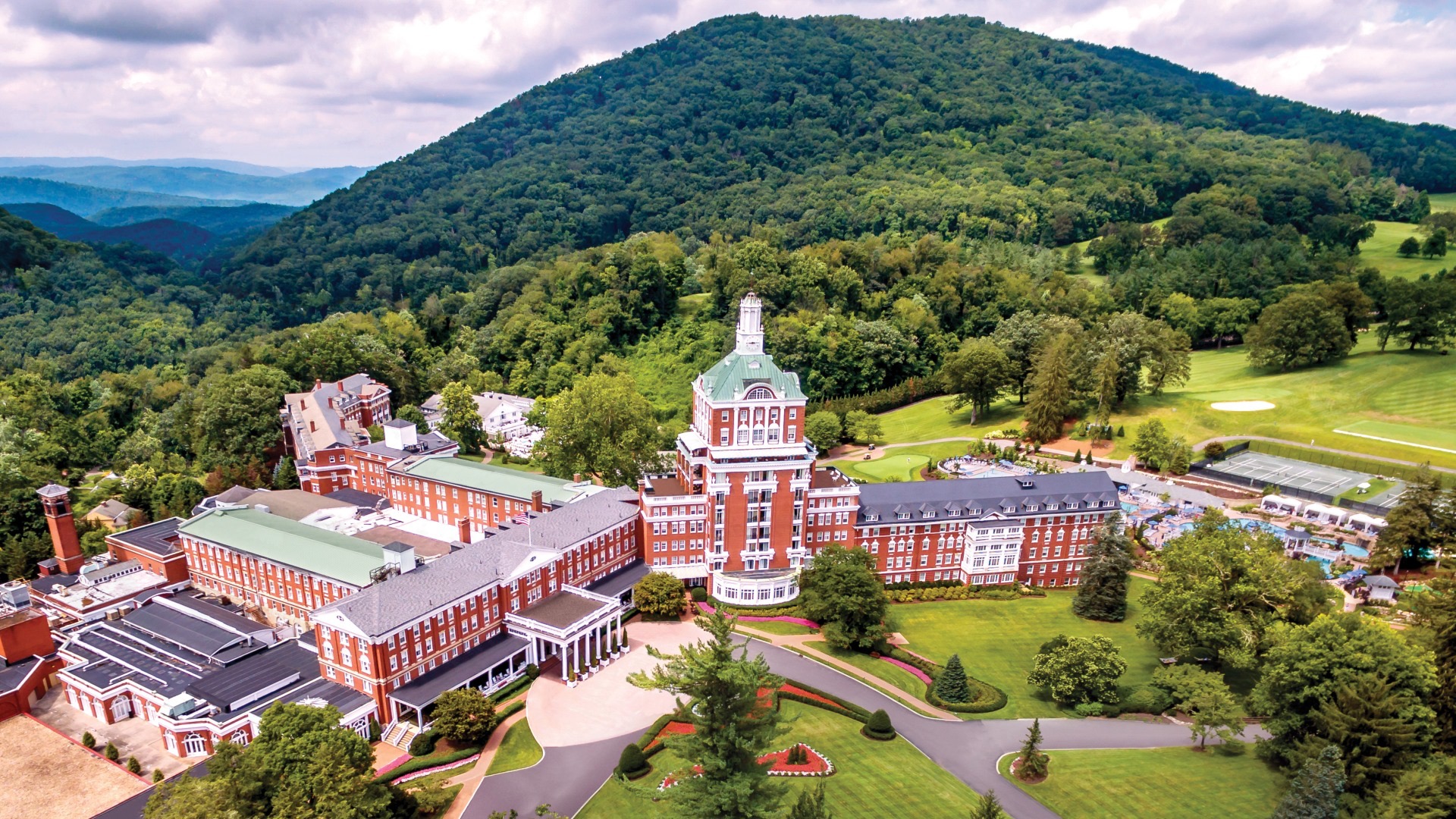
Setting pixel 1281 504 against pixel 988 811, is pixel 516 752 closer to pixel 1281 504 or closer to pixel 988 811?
pixel 988 811

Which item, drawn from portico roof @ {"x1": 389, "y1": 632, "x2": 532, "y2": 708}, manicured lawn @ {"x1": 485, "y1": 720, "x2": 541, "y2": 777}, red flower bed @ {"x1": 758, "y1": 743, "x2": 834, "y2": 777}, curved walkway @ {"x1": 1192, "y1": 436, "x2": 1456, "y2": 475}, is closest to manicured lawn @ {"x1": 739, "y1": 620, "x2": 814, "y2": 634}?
red flower bed @ {"x1": 758, "y1": 743, "x2": 834, "y2": 777}

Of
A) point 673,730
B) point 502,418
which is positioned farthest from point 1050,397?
point 502,418

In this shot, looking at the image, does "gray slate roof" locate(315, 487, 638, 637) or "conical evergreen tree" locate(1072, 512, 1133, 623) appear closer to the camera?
"gray slate roof" locate(315, 487, 638, 637)

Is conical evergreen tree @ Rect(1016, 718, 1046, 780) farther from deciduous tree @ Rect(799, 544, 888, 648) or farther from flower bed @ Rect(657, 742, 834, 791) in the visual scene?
deciduous tree @ Rect(799, 544, 888, 648)

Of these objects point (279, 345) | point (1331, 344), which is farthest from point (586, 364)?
point (1331, 344)

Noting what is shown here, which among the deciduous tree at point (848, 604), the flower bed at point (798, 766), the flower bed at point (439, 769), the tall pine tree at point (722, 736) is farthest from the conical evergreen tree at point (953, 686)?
the flower bed at point (439, 769)

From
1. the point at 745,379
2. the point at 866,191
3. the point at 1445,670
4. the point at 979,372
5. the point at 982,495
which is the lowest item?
the point at 1445,670

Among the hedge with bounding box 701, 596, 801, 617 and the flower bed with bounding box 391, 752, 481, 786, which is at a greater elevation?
the hedge with bounding box 701, 596, 801, 617
